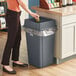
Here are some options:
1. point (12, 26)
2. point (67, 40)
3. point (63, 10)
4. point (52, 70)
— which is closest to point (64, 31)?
point (67, 40)

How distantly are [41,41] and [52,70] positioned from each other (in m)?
0.47

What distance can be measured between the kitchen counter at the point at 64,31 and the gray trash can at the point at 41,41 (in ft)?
0.26

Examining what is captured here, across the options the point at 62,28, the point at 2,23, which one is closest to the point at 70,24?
the point at 62,28

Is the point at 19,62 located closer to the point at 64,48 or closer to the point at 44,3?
the point at 64,48

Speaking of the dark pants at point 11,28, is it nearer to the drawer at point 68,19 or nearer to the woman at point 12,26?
the woman at point 12,26

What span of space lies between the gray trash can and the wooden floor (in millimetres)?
114

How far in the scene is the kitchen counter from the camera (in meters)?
3.69

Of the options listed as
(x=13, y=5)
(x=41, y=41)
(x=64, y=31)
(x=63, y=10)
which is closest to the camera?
(x=13, y=5)

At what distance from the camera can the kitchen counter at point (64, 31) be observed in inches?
145

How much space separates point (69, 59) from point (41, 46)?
70 centimetres

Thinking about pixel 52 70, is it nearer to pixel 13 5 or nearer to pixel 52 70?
pixel 52 70

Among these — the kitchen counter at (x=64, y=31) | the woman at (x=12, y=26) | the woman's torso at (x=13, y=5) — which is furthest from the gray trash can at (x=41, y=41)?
the woman's torso at (x=13, y=5)

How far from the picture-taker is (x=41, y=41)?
143 inches

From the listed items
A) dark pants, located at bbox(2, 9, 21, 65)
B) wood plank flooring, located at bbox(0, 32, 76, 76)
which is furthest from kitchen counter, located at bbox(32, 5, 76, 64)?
dark pants, located at bbox(2, 9, 21, 65)
